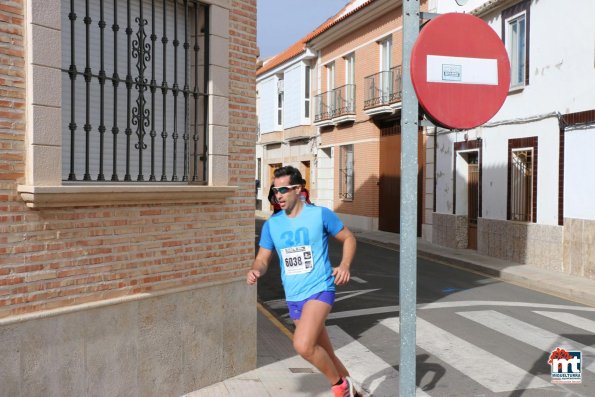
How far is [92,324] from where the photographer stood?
4875mm

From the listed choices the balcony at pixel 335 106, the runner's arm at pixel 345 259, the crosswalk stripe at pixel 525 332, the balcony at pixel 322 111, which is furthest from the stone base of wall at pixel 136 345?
the balcony at pixel 322 111

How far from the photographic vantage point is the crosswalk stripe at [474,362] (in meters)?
5.98

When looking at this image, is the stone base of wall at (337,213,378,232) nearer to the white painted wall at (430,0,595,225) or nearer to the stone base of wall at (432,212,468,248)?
the stone base of wall at (432,212,468,248)

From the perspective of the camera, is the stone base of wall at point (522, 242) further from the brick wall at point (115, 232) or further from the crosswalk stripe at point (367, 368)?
the brick wall at point (115, 232)

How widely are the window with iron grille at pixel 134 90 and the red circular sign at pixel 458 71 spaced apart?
116 inches

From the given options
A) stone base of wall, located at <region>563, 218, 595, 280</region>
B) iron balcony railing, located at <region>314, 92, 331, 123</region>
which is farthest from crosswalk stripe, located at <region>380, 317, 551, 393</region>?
iron balcony railing, located at <region>314, 92, 331, 123</region>

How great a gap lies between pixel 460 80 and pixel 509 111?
13.2 m

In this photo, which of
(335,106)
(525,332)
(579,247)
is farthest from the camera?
(335,106)

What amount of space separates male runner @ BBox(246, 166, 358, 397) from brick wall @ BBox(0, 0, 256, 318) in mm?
1071

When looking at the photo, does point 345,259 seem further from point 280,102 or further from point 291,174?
A: point 280,102

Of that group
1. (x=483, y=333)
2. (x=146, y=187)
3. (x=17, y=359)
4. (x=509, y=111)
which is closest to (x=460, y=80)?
(x=146, y=187)

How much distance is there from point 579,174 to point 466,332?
6.39 metres

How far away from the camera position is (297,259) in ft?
15.6

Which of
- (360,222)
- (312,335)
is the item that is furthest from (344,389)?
(360,222)
